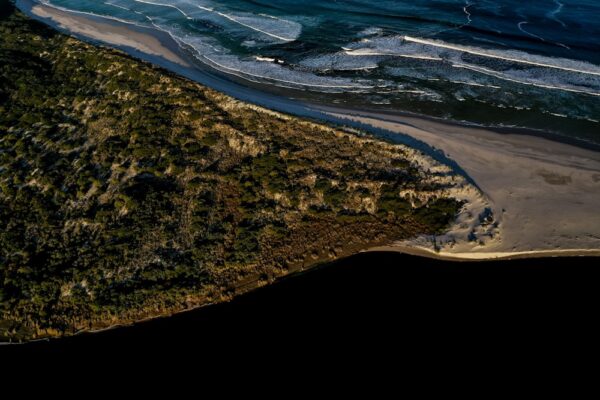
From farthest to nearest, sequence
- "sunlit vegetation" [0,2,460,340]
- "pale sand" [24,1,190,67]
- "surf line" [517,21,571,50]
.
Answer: "pale sand" [24,1,190,67] → "surf line" [517,21,571,50] → "sunlit vegetation" [0,2,460,340]

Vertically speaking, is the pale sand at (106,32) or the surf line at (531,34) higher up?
the surf line at (531,34)

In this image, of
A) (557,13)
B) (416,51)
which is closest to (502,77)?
(416,51)

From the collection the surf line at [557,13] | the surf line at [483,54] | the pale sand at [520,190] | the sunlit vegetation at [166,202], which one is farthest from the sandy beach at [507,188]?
the surf line at [557,13]

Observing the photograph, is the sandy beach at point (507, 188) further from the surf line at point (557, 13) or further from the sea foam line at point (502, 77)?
the surf line at point (557, 13)

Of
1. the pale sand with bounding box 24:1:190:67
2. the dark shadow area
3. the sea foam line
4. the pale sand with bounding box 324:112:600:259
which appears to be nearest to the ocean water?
the sea foam line

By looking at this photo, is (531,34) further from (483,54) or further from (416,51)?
(416,51)

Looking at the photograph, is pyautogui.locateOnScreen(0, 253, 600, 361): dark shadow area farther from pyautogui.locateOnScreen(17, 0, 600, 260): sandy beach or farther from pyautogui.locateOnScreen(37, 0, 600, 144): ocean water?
pyautogui.locateOnScreen(37, 0, 600, 144): ocean water
